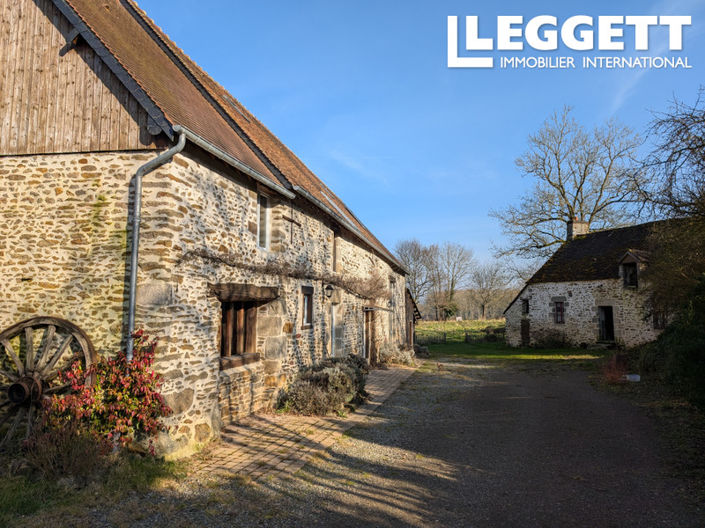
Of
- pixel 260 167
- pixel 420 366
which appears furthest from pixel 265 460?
pixel 420 366

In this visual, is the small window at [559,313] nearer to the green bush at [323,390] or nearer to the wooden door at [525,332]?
the wooden door at [525,332]

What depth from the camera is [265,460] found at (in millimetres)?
6199

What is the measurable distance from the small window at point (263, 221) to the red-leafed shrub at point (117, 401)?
11.9 feet

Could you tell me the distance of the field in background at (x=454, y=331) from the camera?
31.4 m

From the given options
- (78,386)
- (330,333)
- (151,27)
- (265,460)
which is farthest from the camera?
(330,333)

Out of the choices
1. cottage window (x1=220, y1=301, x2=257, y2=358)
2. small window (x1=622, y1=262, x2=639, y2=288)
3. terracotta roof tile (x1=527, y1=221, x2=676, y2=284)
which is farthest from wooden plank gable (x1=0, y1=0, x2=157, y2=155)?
small window (x1=622, y1=262, x2=639, y2=288)

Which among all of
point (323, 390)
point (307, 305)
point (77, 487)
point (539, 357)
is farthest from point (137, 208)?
point (539, 357)

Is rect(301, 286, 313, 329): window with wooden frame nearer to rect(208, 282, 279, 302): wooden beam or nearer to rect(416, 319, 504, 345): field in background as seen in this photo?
rect(208, 282, 279, 302): wooden beam

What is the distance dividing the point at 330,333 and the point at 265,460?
6150 millimetres

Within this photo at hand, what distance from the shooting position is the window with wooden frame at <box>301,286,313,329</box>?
10.5 m

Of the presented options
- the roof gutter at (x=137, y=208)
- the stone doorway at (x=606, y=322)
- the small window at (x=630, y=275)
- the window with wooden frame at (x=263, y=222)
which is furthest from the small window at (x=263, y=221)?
the stone doorway at (x=606, y=322)

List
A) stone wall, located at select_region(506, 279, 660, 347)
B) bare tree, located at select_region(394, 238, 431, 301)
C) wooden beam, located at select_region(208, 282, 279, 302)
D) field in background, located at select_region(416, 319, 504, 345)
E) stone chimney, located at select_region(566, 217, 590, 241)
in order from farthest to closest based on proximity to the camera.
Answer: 1. bare tree, located at select_region(394, 238, 431, 301)
2. field in background, located at select_region(416, 319, 504, 345)
3. stone chimney, located at select_region(566, 217, 590, 241)
4. stone wall, located at select_region(506, 279, 660, 347)
5. wooden beam, located at select_region(208, 282, 279, 302)

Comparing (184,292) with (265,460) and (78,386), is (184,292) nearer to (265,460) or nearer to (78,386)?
(78,386)

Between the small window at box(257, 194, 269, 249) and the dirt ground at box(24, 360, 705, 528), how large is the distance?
4.08m
